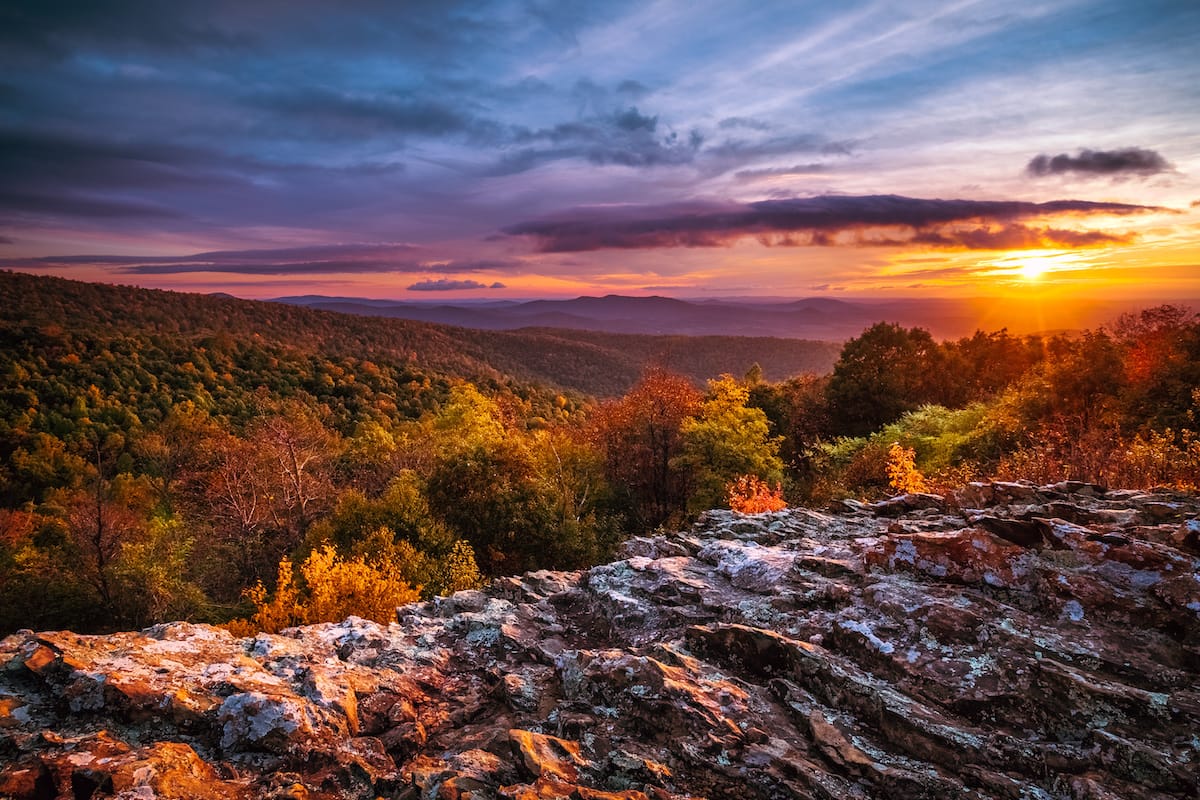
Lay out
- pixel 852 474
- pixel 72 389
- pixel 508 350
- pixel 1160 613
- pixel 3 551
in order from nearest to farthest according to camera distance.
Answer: pixel 1160 613, pixel 852 474, pixel 3 551, pixel 72 389, pixel 508 350

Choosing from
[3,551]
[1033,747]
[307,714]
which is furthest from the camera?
[3,551]

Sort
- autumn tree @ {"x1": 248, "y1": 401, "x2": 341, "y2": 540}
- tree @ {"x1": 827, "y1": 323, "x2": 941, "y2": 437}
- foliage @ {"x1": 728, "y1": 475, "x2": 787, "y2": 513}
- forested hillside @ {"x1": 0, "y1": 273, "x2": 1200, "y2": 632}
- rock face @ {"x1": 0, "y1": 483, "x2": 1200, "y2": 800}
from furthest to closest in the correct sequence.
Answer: tree @ {"x1": 827, "y1": 323, "x2": 941, "y2": 437} < autumn tree @ {"x1": 248, "y1": 401, "x2": 341, "y2": 540} < foliage @ {"x1": 728, "y1": 475, "x2": 787, "y2": 513} < forested hillside @ {"x1": 0, "y1": 273, "x2": 1200, "y2": 632} < rock face @ {"x1": 0, "y1": 483, "x2": 1200, "y2": 800}

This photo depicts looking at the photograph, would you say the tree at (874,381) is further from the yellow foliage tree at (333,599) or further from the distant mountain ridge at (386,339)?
the yellow foliage tree at (333,599)

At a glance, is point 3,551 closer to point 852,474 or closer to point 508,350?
point 852,474

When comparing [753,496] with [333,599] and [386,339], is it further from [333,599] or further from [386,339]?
[386,339]

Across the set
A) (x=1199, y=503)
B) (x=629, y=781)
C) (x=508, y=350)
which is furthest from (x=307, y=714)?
(x=508, y=350)

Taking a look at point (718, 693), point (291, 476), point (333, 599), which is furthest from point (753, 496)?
point (291, 476)

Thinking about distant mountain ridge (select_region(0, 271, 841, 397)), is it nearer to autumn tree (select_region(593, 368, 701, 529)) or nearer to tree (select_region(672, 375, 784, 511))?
autumn tree (select_region(593, 368, 701, 529))

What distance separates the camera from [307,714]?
6410 millimetres

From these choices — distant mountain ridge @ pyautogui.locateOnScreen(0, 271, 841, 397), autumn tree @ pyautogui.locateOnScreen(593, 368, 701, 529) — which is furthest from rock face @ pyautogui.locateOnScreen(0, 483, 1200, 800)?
distant mountain ridge @ pyautogui.locateOnScreen(0, 271, 841, 397)

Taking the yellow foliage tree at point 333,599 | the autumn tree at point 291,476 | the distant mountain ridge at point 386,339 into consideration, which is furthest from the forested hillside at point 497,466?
the distant mountain ridge at point 386,339

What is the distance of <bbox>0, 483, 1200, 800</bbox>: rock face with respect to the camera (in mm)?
5453

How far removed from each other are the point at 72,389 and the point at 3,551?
33108 millimetres

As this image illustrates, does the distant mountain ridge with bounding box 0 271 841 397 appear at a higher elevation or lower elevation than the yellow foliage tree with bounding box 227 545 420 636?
higher
